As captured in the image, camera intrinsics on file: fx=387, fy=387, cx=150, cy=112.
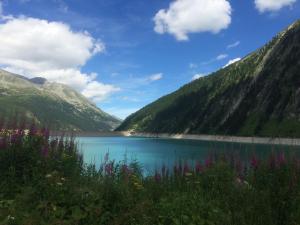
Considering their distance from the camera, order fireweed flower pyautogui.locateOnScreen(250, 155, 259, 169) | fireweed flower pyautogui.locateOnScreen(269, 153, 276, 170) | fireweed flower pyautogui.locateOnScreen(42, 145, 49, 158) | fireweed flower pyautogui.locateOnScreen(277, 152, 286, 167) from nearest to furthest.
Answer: fireweed flower pyautogui.locateOnScreen(42, 145, 49, 158) < fireweed flower pyautogui.locateOnScreen(277, 152, 286, 167) < fireweed flower pyautogui.locateOnScreen(269, 153, 276, 170) < fireweed flower pyautogui.locateOnScreen(250, 155, 259, 169)

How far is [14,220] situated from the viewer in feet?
30.0

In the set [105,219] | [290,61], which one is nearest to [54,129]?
[105,219]

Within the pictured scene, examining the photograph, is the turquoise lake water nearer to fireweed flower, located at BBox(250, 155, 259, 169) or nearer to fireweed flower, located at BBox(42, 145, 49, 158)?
fireweed flower, located at BBox(250, 155, 259, 169)

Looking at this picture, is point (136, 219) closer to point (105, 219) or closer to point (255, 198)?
point (105, 219)

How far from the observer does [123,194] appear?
436 inches

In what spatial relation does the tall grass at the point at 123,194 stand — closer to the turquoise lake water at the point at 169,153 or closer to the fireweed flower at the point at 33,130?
the fireweed flower at the point at 33,130

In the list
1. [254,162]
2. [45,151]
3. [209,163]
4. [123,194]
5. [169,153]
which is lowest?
[169,153]

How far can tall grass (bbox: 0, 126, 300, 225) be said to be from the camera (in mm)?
9703

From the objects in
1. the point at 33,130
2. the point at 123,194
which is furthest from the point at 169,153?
the point at 123,194

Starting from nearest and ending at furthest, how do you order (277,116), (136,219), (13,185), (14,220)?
(14,220) → (136,219) → (13,185) → (277,116)

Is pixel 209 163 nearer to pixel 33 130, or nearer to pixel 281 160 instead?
pixel 281 160

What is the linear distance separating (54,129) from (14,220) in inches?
323

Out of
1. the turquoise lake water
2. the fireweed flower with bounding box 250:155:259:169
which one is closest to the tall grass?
the fireweed flower with bounding box 250:155:259:169

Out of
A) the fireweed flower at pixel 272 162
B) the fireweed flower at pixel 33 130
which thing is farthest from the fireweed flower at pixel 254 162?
the fireweed flower at pixel 33 130
